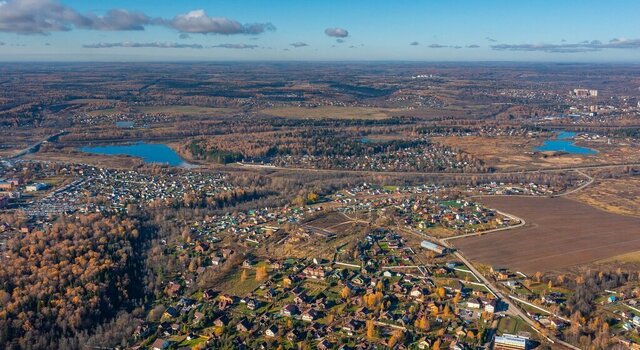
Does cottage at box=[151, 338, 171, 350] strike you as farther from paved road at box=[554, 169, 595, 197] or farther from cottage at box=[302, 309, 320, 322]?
paved road at box=[554, 169, 595, 197]

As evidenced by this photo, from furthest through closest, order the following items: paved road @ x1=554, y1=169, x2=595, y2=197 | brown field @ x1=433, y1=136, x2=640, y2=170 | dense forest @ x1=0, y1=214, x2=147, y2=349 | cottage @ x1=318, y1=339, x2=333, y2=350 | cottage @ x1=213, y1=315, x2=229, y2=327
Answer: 1. brown field @ x1=433, y1=136, x2=640, y2=170
2. paved road @ x1=554, y1=169, x2=595, y2=197
3. cottage @ x1=213, y1=315, x2=229, y2=327
4. dense forest @ x1=0, y1=214, x2=147, y2=349
5. cottage @ x1=318, y1=339, x2=333, y2=350

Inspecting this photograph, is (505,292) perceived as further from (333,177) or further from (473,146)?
(473,146)

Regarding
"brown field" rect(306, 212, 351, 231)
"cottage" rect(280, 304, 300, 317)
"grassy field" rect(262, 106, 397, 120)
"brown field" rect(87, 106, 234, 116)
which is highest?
"brown field" rect(87, 106, 234, 116)

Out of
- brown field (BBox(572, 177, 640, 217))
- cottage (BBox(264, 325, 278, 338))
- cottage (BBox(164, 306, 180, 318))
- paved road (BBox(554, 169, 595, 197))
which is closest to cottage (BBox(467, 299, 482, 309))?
cottage (BBox(264, 325, 278, 338))

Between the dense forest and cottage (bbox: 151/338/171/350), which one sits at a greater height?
the dense forest

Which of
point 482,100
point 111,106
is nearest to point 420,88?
point 482,100

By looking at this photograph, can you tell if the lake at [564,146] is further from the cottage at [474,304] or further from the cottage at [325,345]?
the cottage at [325,345]

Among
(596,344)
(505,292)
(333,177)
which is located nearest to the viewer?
(596,344)
